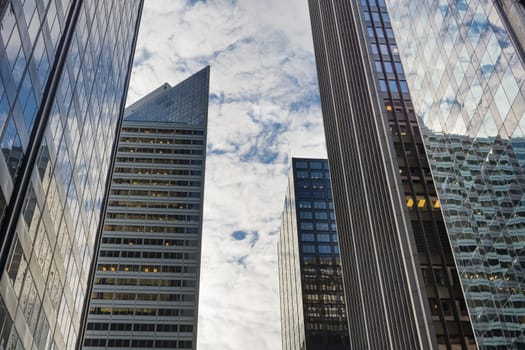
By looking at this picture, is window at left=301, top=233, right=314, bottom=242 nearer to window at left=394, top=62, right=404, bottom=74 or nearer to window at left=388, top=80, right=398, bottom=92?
window at left=394, top=62, right=404, bottom=74

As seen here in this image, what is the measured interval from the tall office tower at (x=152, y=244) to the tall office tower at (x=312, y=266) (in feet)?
96.1

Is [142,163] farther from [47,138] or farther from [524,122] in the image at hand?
[524,122]

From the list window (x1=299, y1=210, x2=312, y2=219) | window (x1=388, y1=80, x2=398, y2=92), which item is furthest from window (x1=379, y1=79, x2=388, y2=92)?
window (x1=299, y1=210, x2=312, y2=219)

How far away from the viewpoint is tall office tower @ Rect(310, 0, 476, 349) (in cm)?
5494

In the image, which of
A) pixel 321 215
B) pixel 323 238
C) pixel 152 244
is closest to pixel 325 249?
pixel 323 238

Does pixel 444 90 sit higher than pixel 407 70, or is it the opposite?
pixel 407 70

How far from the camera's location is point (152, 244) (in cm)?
14850

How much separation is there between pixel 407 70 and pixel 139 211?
375 feet

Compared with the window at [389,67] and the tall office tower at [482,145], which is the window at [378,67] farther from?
the tall office tower at [482,145]

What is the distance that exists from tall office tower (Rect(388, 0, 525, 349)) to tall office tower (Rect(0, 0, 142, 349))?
97.7 feet

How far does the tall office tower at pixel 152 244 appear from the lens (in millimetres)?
133875

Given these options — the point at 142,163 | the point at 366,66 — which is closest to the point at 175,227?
the point at 142,163

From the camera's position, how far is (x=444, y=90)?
45281 mm

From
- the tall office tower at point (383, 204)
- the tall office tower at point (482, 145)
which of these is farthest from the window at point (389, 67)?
the tall office tower at point (482, 145)
